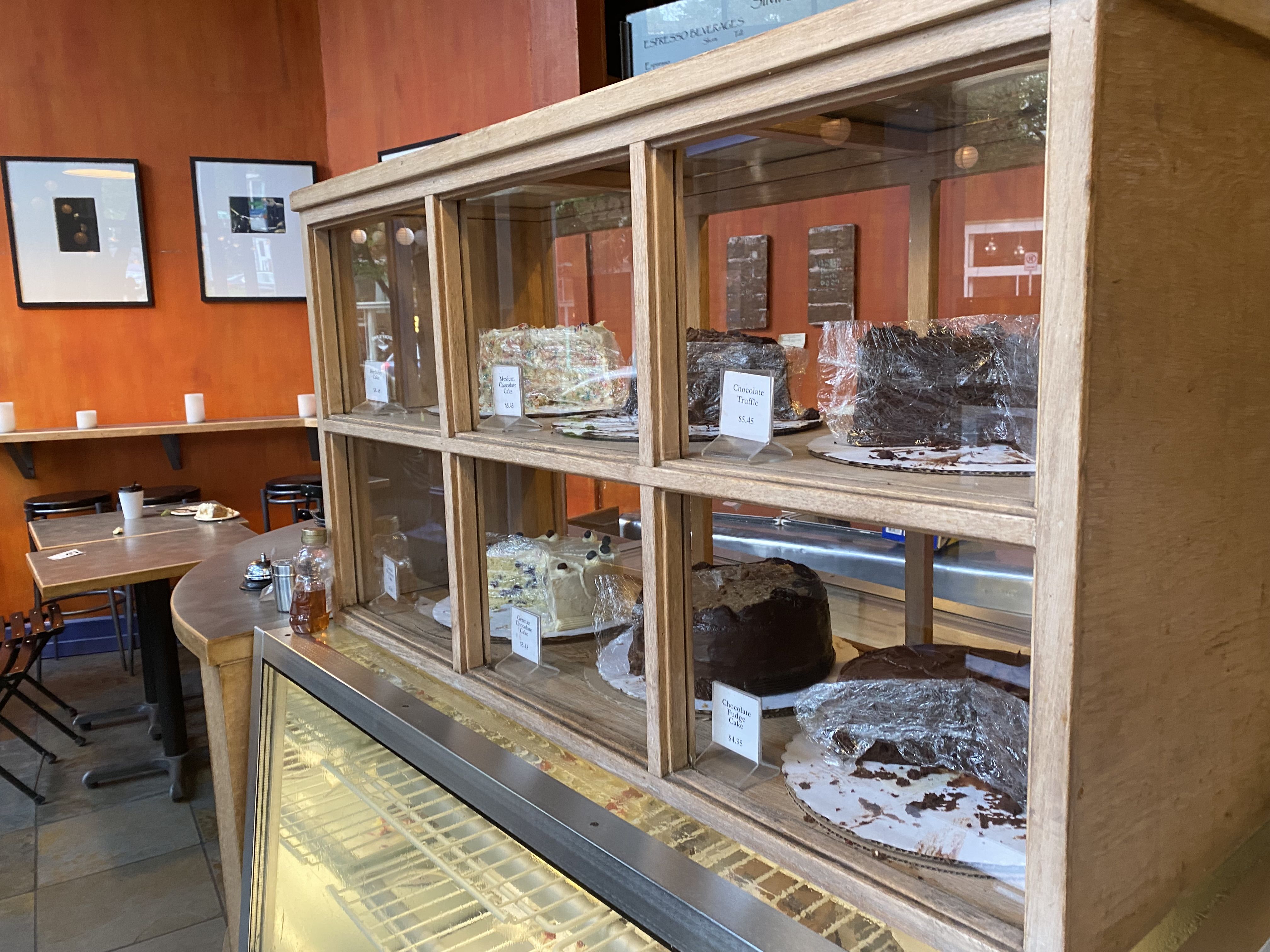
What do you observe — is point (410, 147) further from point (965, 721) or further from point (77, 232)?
point (965, 721)

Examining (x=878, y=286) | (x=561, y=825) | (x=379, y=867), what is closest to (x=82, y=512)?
(x=379, y=867)

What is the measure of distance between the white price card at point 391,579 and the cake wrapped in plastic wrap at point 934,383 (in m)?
0.79

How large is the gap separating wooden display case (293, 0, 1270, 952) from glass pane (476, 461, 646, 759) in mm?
64

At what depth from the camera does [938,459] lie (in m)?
0.72

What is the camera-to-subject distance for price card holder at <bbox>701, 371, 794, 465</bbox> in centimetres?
79

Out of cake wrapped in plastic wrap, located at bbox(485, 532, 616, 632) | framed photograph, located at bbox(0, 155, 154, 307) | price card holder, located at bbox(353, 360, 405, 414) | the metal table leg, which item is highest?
framed photograph, located at bbox(0, 155, 154, 307)

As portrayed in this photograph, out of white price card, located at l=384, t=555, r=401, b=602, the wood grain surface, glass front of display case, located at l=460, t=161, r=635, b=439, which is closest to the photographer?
glass front of display case, located at l=460, t=161, r=635, b=439

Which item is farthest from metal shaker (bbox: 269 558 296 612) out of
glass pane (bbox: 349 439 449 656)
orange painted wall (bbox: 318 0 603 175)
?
orange painted wall (bbox: 318 0 603 175)

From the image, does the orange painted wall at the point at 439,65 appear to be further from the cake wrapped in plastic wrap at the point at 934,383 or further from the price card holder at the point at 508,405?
the cake wrapped in plastic wrap at the point at 934,383

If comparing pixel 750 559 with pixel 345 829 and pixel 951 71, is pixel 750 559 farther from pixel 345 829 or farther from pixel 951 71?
pixel 345 829

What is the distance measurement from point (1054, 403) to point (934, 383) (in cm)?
29

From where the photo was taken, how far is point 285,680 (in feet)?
4.55

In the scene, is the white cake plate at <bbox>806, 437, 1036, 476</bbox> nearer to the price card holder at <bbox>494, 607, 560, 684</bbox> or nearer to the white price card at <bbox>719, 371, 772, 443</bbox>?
the white price card at <bbox>719, 371, 772, 443</bbox>

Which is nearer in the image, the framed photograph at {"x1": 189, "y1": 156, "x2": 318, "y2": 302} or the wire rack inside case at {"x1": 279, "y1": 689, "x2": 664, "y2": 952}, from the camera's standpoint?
the wire rack inside case at {"x1": 279, "y1": 689, "x2": 664, "y2": 952}
